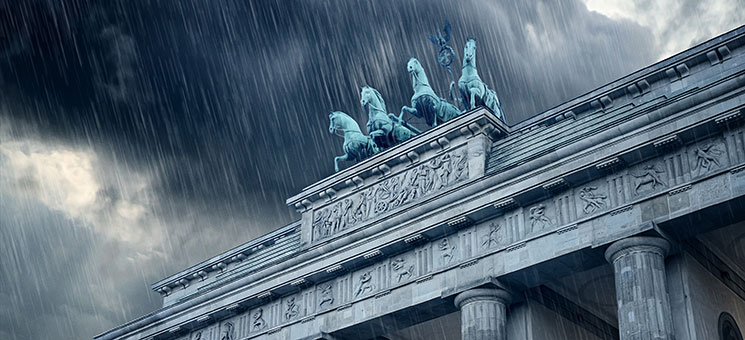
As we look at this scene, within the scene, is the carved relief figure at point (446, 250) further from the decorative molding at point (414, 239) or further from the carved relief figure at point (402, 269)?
the carved relief figure at point (402, 269)

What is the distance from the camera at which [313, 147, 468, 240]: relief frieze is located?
89.7 feet

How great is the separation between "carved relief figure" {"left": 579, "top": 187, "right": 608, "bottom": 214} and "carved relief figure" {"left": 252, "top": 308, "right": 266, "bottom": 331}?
476 inches

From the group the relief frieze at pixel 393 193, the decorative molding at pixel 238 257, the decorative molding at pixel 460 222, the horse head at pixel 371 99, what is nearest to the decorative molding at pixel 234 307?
the relief frieze at pixel 393 193

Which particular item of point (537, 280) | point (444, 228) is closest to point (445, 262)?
point (444, 228)

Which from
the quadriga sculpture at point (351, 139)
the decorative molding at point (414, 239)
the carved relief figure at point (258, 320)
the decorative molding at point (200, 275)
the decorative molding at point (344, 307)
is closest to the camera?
the decorative molding at point (414, 239)

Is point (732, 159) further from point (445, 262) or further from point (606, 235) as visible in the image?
point (445, 262)

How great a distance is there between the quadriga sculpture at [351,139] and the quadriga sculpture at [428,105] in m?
1.98

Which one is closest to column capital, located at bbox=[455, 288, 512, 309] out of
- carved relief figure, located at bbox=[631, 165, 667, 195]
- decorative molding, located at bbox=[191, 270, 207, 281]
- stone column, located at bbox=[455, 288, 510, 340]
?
stone column, located at bbox=[455, 288, 510, 340]

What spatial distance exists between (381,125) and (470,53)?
153 inches

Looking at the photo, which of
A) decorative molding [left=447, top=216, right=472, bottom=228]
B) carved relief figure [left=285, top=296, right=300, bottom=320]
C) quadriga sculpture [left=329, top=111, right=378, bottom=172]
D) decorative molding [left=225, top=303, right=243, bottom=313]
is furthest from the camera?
quadriga sculpture [left=329, top=111, right=378, bottom=172]

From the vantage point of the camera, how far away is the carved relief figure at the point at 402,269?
26375 mm

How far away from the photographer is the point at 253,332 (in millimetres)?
30266

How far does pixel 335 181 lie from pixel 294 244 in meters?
3.32

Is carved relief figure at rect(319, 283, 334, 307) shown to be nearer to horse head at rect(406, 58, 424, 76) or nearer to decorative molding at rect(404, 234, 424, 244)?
decorative molding at rect(404, 234, 424, 244)
